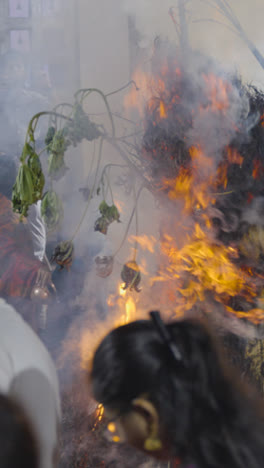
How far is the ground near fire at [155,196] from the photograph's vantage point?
3.22ft

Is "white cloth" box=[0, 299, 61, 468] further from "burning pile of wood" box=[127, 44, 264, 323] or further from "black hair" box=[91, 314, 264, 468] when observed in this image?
"burning pile of wood" box=[127, 44, 264, 323]

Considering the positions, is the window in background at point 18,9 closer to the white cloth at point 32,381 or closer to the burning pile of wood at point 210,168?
the burning pile of wood at point 210,168

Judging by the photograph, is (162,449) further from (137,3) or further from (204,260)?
(137,3)

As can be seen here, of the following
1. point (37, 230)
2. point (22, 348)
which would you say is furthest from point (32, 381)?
point (37, 230)

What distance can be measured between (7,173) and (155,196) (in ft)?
1.96

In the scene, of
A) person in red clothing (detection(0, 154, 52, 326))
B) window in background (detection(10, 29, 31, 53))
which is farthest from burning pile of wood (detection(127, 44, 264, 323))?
person in red clothing (detection(0, 154, 52, 326))

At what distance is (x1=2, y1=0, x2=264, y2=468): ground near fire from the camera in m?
0.98

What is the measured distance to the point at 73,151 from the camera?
1231 mm

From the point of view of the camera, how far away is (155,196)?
1.20 m

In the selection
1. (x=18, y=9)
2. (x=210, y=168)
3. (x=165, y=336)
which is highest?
(x=18, y=9)

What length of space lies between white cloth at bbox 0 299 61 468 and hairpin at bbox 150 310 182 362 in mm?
189

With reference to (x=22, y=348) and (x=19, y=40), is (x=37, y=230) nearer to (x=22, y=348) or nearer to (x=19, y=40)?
(x=19, y=40)

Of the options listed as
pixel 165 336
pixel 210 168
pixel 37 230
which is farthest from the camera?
pixel 37 230

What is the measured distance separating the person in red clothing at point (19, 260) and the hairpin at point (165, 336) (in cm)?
98
